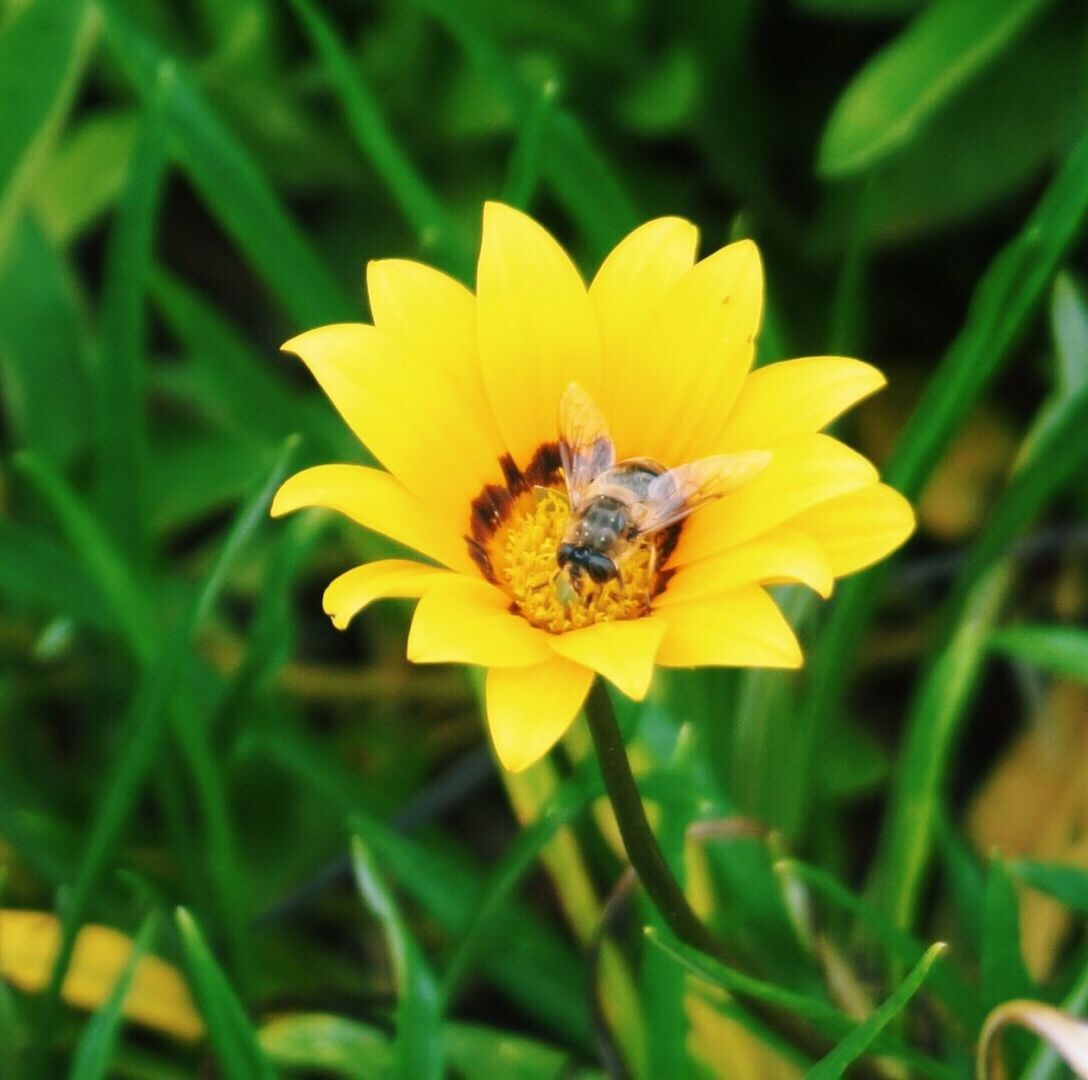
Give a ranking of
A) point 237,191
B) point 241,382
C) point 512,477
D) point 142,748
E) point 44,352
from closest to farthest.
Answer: point 512,477 → point 142,748 → point 237,191 → point 241,382 → point 44,352

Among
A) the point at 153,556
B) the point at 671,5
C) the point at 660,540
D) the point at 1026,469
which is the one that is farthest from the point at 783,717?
the point at 671,5

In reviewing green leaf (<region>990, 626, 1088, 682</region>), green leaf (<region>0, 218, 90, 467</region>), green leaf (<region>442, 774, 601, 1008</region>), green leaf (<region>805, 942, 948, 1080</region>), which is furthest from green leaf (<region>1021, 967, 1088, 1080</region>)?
green leaf (<region>0, 218, 90, 467</region>)

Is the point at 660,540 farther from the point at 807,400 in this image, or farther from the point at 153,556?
the point at 153,556

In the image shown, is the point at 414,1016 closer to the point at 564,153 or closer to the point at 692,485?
the point at 692,485

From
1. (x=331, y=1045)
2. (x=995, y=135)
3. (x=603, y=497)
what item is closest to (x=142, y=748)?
(x=331, y=1045)

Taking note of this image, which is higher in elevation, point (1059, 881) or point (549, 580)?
point (549, 580)

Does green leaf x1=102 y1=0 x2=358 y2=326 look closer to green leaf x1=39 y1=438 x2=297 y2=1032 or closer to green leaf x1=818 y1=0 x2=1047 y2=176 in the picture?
green leaf x1=39 y1=438 x2=297 y2=1032

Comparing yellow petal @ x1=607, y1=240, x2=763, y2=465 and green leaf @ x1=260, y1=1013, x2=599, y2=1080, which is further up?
yellow petal @ x1=607, y1=240, x2=763, y2=465
